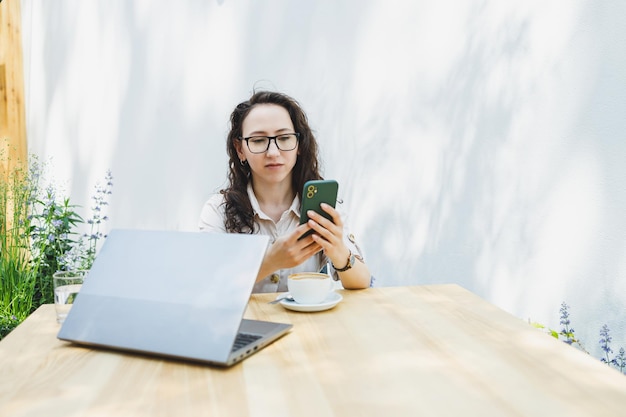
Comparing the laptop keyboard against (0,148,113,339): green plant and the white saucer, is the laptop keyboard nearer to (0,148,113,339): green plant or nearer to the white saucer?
the white saucer

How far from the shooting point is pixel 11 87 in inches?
155

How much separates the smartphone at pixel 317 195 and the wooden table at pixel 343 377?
0.32 meters

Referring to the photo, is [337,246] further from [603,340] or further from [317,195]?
[603,340]

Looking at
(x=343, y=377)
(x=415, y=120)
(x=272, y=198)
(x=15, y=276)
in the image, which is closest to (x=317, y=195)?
(x=343, y=377)

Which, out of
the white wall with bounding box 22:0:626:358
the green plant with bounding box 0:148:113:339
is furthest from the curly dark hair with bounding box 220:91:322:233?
the green plant with bounding box 0:148:113:339

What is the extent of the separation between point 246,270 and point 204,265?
0.09 m

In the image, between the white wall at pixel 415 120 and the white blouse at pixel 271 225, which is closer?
the white blouse at pixel 271 225

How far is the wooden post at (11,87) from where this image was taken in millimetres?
3812

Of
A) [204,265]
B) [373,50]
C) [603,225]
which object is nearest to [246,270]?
[204,265]

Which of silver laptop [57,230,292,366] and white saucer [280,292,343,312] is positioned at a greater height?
silver laptop [57,230,292,366]

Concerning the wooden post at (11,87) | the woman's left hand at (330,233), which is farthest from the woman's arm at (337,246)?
the wooden post at (11,87)

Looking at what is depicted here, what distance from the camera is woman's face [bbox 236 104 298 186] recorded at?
184cm

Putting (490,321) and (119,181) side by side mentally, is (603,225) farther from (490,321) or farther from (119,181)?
(119,181)

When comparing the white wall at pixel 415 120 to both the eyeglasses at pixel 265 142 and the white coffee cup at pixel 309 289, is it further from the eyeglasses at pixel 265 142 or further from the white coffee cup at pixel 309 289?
the white coffee cup at pixel 309 289
